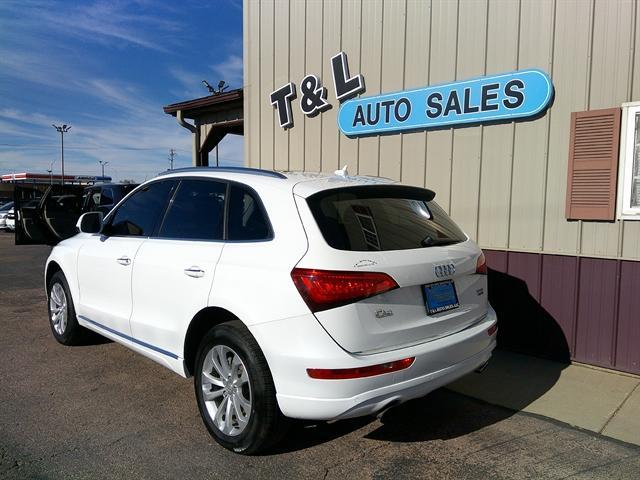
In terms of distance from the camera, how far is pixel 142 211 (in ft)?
14.1

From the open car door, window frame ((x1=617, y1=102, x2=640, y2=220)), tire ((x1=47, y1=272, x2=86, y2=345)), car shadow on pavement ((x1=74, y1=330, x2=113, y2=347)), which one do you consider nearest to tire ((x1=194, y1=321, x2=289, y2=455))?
tire ((x1=47, y1=272, x2=86, y2=345))

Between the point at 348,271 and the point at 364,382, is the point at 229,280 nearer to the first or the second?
the point at 348,271

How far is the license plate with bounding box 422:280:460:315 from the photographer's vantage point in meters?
3.03

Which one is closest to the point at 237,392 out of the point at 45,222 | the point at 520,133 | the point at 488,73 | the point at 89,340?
the point at 89,340

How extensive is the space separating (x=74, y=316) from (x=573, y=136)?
4.97 m

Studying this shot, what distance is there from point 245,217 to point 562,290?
10.7ft

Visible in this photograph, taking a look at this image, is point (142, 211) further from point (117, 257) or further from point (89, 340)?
point (89, 340)

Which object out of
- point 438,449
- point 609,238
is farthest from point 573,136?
point 438,449

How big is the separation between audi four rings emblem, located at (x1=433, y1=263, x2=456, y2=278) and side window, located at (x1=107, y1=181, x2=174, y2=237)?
2.17 metres

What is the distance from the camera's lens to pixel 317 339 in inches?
107

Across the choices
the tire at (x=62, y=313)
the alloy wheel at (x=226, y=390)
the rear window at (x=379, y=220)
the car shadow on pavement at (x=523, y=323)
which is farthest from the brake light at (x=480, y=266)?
the tire at (x=62, y=313)

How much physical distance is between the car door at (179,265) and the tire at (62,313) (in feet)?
4.89

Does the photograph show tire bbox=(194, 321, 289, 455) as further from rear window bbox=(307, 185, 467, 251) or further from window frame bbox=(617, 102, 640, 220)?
window frame bbox=(617, 102, 640, 220)

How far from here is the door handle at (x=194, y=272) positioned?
3.35 m
